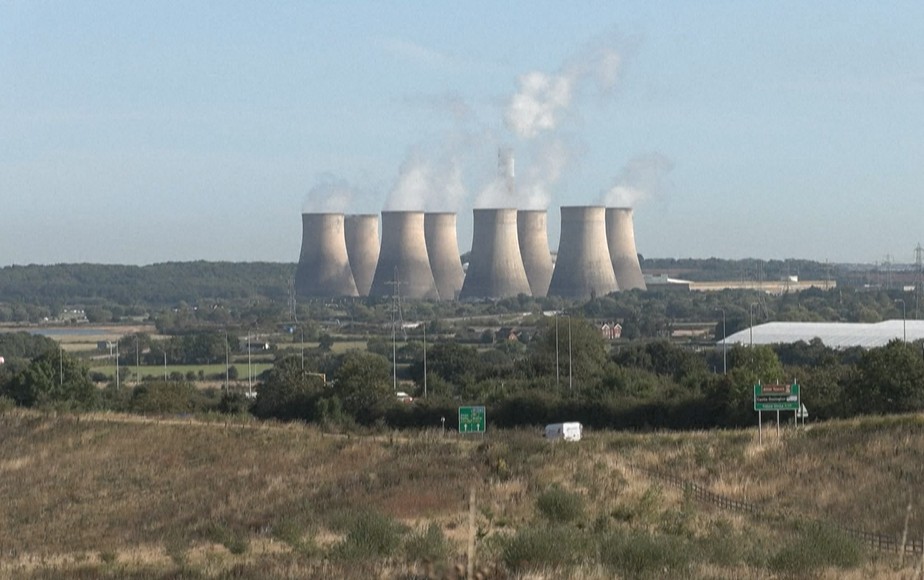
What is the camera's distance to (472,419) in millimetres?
27219

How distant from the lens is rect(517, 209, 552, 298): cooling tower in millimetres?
70062

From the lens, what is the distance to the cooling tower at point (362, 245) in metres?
74.9

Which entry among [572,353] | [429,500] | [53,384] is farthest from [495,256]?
[429,500]

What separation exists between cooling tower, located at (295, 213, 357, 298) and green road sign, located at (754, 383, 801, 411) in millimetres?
49151

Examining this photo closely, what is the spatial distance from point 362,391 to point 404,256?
115 feet

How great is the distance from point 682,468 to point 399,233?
46.5 metres

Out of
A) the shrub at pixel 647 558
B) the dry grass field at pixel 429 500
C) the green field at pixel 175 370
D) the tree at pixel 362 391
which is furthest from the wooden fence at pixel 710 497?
the green field at pixel 175 370

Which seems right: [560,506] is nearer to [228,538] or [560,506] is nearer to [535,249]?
[228,538]

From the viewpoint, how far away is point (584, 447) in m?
23.2

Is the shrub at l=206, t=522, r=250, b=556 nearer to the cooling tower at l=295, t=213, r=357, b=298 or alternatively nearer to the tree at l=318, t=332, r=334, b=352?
the tree at l=318, t=332, r=334, b=352

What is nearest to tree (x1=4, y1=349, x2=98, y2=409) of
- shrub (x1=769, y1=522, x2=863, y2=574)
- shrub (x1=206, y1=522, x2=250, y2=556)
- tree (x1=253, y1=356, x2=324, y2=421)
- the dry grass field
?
tree (x1=253, y1=356, x2=324, y2=421)

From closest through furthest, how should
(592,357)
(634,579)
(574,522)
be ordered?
(634,579)
(574,522)
(592,357)

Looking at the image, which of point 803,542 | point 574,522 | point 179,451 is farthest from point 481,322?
point 803,542

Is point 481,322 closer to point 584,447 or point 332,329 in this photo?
point 332,329
